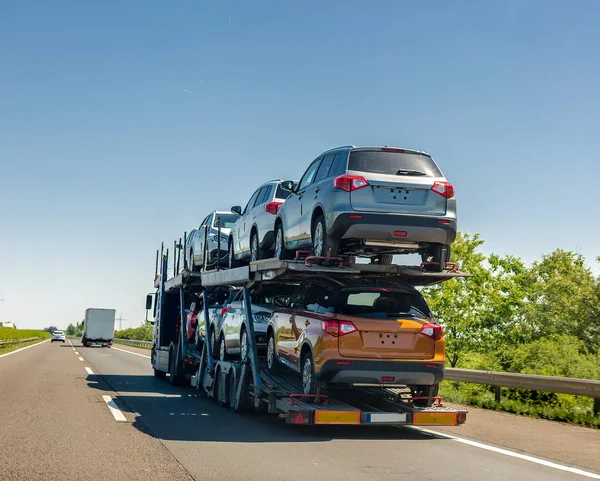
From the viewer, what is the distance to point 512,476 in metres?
7.11

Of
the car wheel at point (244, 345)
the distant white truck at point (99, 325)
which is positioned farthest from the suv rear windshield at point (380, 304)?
the distant white truck at point (99, 325)

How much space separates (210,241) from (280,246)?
18.4 ft

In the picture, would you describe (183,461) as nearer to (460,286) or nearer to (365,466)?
(365,466)

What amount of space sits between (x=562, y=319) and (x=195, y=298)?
1364 inches

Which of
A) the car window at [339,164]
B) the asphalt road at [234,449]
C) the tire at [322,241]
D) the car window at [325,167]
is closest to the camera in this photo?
the asphalt road at [234,449]

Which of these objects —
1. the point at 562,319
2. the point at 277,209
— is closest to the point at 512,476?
the point at 277,209

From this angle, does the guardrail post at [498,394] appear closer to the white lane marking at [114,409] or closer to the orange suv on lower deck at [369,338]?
the orange suv on lower deck at [369,338]

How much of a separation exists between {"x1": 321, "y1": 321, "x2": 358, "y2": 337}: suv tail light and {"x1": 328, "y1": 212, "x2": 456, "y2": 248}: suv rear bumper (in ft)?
3.86

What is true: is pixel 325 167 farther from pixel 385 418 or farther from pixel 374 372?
pixel 385 418

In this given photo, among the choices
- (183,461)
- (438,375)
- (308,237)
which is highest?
(308,237)

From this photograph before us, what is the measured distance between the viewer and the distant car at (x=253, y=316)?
12555 millimetres

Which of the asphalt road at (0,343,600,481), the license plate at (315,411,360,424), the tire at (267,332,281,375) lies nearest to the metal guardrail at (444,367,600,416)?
the asphalt road at (0,343,600,481)

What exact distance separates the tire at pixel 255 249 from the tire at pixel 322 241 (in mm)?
3227

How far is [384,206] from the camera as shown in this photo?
9906 millimetres
